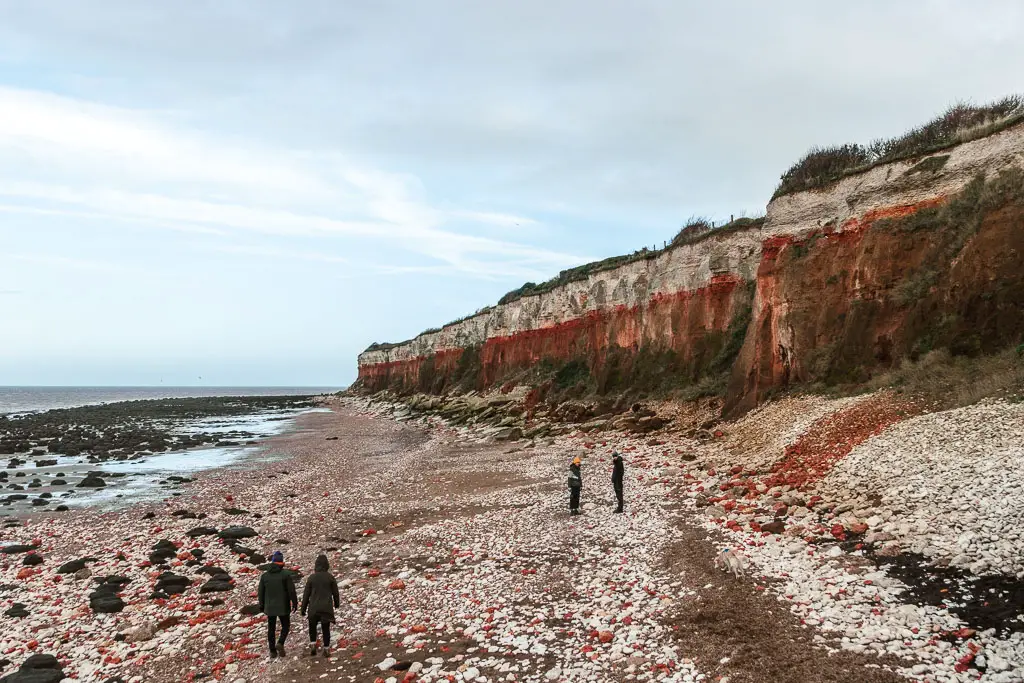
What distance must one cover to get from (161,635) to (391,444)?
2951cm

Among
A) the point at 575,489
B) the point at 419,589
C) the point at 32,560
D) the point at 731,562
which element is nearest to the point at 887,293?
the point at 575,489

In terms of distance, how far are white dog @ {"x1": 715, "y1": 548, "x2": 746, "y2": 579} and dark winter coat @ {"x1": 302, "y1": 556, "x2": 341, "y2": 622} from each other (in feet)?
23.8

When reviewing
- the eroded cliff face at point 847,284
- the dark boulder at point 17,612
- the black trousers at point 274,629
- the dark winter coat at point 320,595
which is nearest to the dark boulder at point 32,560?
the dark boulder at point 17,612

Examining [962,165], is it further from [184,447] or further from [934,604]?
[184,447]

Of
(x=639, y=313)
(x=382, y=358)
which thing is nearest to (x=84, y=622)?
(x=639, y=313)

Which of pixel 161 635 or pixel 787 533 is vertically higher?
Result: pixel 787 533

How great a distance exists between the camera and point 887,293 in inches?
835

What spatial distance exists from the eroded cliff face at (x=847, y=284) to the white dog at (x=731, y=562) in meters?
11.7


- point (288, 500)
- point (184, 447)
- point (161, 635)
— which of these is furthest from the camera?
point (184, 447)

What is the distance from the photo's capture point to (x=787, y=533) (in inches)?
483

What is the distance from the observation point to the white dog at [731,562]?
35.7 ft

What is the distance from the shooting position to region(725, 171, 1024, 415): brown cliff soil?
57.4 feet

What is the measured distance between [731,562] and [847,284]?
15.9 meters

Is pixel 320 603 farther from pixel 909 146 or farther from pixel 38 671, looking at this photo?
pixel 909 146
